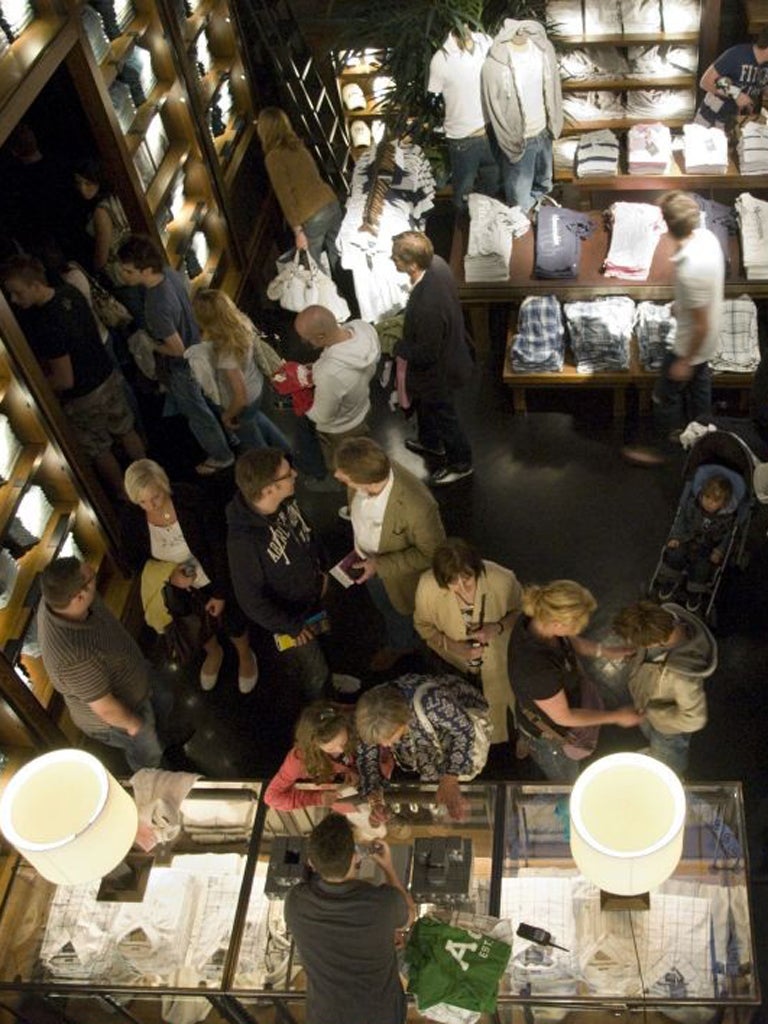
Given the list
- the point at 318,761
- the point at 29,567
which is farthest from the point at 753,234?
the point at 29,567

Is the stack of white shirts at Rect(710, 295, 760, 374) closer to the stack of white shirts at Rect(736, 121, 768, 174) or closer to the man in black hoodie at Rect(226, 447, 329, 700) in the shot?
the stack of white shirts at Rect(736, 121, 768, 174)

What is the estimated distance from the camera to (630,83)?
7.94 metres

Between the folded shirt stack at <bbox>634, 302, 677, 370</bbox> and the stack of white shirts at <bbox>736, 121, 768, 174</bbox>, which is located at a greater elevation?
the stack of white shirts at <bbox>736, 121, 768, 174</bbox>

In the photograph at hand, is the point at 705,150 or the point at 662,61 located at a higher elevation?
the point at 662,61

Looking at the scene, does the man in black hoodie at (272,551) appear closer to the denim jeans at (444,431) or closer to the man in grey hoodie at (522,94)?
the denim jeans at (444,431)

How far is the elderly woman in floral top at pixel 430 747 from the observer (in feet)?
13.3

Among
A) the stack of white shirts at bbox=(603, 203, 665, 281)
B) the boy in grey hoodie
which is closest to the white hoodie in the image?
the boy in grey hoodie

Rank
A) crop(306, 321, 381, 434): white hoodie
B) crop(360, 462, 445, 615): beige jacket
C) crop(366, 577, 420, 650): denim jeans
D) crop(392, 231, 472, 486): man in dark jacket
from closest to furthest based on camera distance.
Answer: crop(360, 462, 445, 615): beige jacket < crop(366, 577, 420, 650): denim jeans < crop(306, 321, 381, 434): white hoodie < crop(392, 231, 472, 486): man in dark jacket

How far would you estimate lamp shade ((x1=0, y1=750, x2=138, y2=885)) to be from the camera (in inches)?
136

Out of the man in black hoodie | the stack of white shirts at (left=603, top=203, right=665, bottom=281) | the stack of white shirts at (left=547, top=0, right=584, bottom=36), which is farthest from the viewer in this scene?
the stack of white shirts at (left=547, top=0, right=584, bottom=36)

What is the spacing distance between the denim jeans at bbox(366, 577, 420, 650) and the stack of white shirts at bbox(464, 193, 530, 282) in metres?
2.74

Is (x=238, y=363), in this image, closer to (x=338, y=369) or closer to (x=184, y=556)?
(x=338, y=369)

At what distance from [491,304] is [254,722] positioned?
352 centimetres

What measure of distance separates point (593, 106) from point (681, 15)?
0.85 metres
